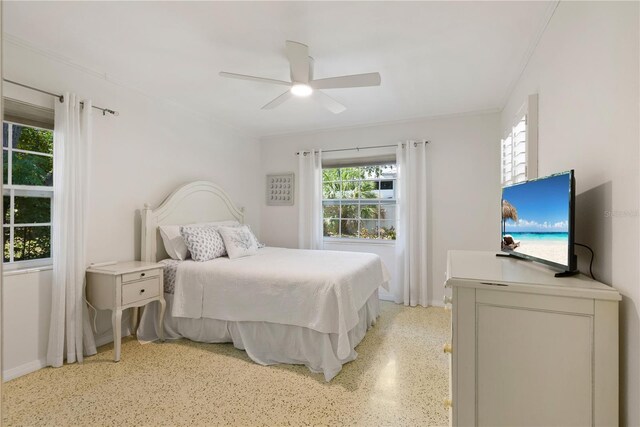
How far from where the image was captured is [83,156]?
2719 mm

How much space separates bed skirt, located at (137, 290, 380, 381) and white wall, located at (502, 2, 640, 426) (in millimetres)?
1706

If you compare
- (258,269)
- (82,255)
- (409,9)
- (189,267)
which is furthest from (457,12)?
(82,255)

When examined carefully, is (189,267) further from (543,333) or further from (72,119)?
(543,333)

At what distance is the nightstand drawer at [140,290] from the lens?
8.85 feet

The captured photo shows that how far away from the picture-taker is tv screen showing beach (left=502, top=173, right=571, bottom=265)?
1389 millimetres

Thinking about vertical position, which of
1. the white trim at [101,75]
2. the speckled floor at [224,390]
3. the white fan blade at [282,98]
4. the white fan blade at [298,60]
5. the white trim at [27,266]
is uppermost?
the white trim at [101,75]

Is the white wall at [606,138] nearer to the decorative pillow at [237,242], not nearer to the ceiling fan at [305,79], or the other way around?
the ceiling fan at [305,79]

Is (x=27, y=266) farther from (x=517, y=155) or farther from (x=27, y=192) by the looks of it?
(x=517, y=155)

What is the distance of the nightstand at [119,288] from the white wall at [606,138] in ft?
9.91

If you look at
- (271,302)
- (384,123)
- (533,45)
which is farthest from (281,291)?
(384,123)

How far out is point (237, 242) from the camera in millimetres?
3576

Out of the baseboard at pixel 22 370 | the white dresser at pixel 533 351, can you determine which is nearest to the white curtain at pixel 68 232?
the baseboard at pixel 22 370

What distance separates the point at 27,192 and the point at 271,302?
6.80ft

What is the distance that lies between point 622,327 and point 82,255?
3.35m
